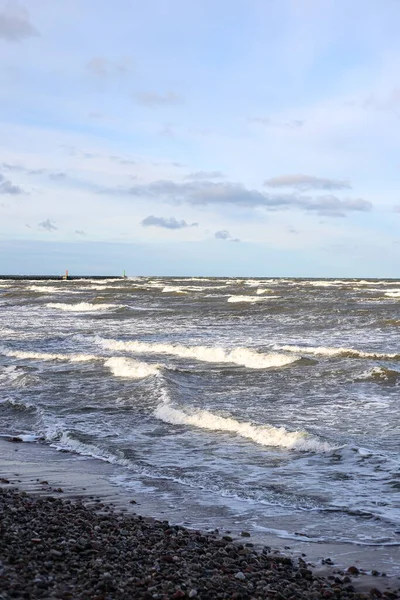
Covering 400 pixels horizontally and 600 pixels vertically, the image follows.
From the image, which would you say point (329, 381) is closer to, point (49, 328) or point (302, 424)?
point (302, 424)

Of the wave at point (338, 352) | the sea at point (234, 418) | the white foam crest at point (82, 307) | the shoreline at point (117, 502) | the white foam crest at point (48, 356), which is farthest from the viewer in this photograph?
the white foam crest at point (82, 307)

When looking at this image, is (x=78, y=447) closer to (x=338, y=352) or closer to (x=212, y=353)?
(x=212, y=353)

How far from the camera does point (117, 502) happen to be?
26.2 feet

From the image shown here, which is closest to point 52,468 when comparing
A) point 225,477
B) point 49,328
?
point 225,477

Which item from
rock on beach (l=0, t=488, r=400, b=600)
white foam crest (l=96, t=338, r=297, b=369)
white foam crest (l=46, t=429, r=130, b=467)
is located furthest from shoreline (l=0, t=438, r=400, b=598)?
white foam crest (l=96, t=338, r=297, b=369)

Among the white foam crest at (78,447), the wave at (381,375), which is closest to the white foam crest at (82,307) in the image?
the wave at (381,375)

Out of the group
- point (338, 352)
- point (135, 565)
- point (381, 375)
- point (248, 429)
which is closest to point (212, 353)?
point (338, 352)

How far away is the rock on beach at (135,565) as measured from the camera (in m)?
5.03

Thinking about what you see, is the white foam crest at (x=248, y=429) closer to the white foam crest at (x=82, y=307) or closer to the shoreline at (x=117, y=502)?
the shoreline at (x=117, y=502)

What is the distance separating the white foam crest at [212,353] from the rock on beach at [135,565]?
12.8 meters

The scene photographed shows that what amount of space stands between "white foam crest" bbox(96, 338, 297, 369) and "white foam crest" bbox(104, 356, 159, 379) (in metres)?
2.89

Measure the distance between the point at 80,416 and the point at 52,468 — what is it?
11.8 feet

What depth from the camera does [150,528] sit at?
686cm

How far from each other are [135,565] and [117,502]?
2372 mm
